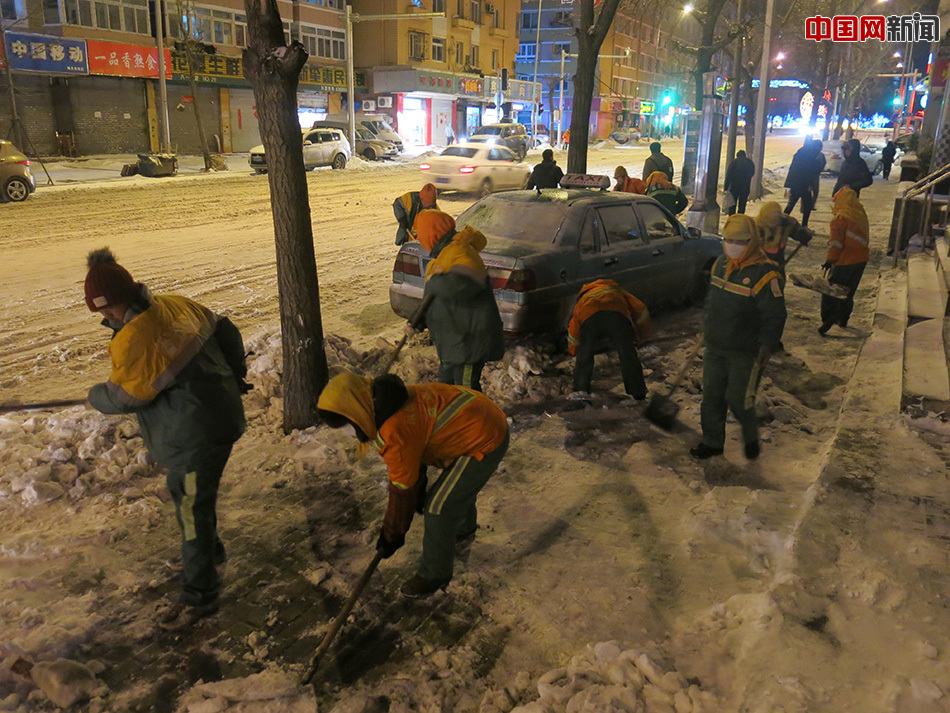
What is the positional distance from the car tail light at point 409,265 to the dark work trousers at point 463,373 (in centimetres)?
207

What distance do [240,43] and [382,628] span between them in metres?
42.5

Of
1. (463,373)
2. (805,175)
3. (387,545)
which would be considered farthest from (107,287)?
(805,175)

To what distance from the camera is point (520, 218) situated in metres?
7.33

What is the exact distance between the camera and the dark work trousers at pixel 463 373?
17.0 ft

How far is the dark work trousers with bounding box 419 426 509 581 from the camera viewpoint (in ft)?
11.2

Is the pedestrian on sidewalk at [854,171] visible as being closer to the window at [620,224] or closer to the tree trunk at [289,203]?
the window at [620,224]

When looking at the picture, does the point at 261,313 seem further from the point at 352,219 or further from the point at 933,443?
the point at 352,219

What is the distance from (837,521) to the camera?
13.0ft

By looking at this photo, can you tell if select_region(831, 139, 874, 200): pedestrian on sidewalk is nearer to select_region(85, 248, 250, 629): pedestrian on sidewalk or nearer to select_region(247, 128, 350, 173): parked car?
select_region(85, 248, 250, 629): pedestrian on sidewalk

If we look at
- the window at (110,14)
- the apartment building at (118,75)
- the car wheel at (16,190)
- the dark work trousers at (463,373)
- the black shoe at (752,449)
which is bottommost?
the black shoe at (752,449)

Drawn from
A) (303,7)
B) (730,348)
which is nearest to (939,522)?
(730,348)

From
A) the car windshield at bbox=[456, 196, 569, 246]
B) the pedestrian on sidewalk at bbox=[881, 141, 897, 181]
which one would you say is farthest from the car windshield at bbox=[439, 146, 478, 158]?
the pedestrian on sidewalk at bbox=[881, 141, 897, 181]

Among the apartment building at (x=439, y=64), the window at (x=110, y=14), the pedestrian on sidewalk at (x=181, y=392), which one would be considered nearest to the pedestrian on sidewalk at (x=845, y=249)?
the pedestrian on sidewalk at (x=181, y=392)

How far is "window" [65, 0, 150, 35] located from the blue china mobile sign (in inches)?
72.0
